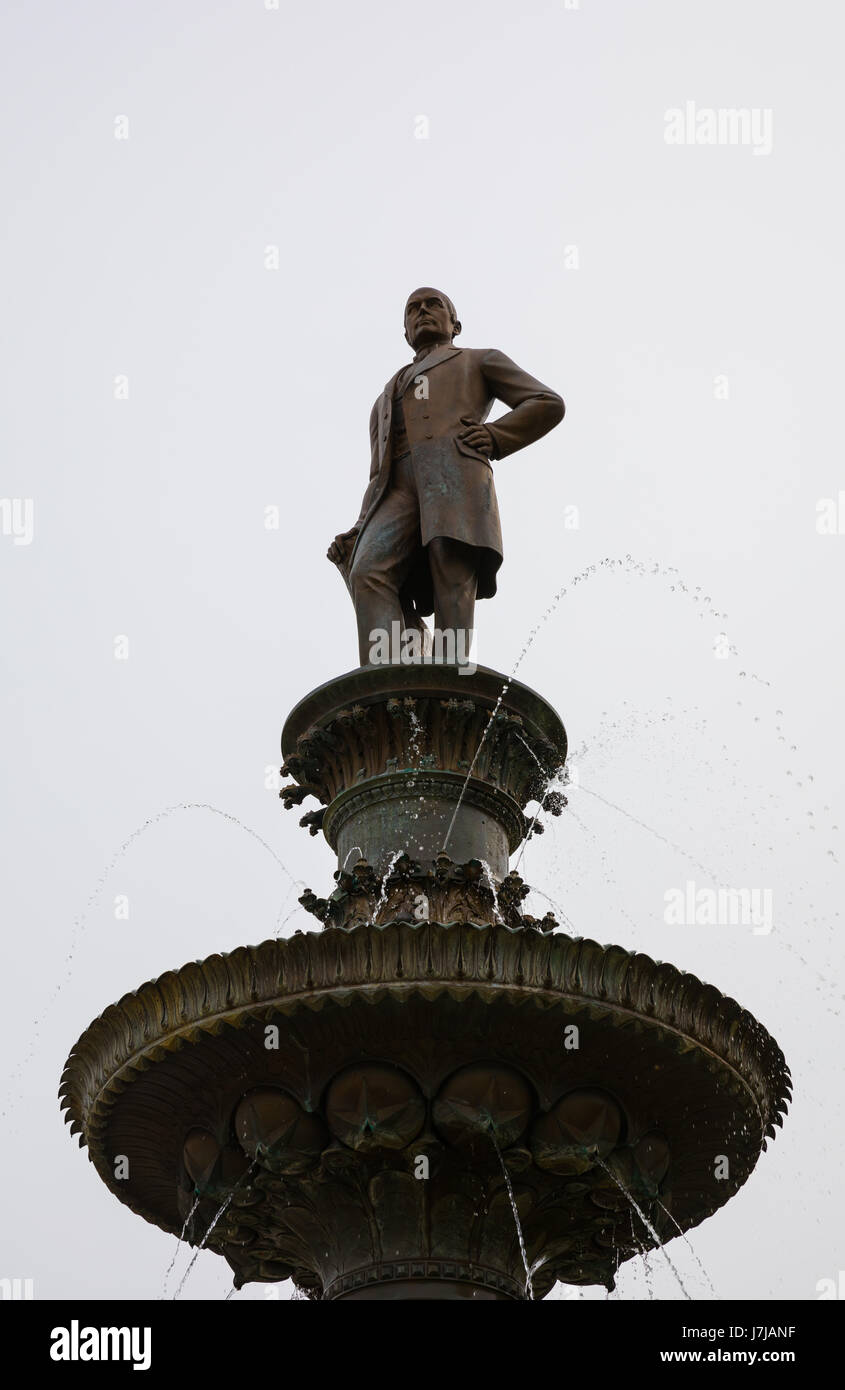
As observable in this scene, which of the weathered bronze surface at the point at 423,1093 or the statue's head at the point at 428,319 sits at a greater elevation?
the statue's head at the point at 428,319

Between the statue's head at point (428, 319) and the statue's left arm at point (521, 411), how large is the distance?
2.72ft

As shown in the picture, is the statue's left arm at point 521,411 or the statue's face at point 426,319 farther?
the statue's face at point 426,319

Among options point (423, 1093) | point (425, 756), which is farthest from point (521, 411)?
point (423, 1093)

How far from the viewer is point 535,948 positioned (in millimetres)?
9141

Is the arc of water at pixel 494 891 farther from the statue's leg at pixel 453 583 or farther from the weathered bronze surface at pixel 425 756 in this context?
the statue's leg at pixel 453 583

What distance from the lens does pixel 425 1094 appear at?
956cm

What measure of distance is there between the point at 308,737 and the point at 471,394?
2875mm

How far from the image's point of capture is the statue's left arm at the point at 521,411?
12766 mm

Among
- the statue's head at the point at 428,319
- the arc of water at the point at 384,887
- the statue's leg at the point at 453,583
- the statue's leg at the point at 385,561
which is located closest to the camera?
the arc of water at the point at 384,887

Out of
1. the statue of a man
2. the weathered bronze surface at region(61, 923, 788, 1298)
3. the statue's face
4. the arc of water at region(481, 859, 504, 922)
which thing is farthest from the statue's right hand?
the weathered bronze surface at region(61, 923, 788, 1298)

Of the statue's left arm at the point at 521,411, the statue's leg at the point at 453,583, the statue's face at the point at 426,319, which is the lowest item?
the statue's leg at the point at 453,583

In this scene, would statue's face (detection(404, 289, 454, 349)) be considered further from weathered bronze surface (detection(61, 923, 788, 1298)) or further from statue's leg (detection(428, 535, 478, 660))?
weathered bronze surface (detection(61, 923, 788, 1298))

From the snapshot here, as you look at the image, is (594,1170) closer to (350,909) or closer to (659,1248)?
(659,1248)

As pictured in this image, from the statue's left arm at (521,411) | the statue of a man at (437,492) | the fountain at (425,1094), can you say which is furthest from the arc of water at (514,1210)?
the statue's left arm at (521,411)
